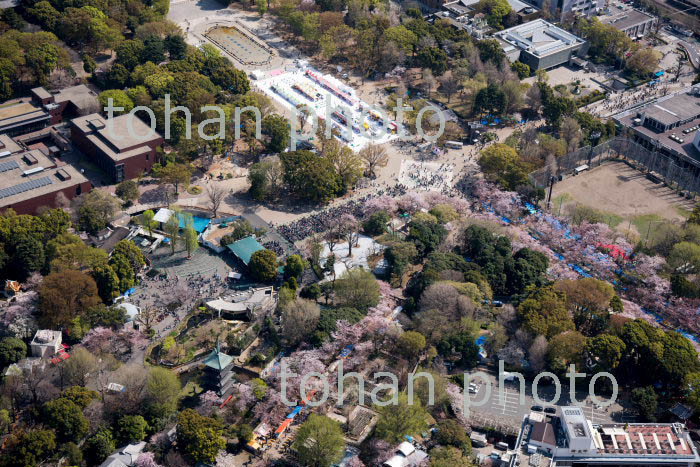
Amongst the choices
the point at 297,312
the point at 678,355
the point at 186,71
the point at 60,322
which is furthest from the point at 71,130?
the point at 678,355

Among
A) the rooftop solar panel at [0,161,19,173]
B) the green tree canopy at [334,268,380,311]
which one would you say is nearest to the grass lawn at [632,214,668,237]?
the green tree canopy at [334,268,380,311]

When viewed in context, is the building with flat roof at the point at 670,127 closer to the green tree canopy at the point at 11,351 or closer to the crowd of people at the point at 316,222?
the crowd of people at the point at 316,222

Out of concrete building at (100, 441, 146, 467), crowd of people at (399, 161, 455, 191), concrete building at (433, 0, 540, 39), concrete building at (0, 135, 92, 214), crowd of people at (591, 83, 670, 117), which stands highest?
concrete building at (433, 0, 540, 39)

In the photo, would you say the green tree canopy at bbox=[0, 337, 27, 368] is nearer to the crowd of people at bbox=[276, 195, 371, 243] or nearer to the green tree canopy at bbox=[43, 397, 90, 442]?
the green tree canopy at bbox=[43, 397, 90, 442]

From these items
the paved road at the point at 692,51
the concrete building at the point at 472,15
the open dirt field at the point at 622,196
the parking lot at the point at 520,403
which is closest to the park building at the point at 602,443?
the parking lot at the point at 520,403

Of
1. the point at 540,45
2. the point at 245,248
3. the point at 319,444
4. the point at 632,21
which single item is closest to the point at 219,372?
the point at 319,444

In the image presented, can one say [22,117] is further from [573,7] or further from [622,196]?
[573,7]

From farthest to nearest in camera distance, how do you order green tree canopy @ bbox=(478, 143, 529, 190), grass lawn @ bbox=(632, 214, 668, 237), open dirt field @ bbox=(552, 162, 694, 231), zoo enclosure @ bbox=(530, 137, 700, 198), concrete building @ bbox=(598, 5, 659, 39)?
concrete building @ bbox=(598, 5, 659, 39) → zoo enclosure @ bbox=(530, 137, 700, 198) → green tree canopy @ bbox=(478, 143, 529, 190) → open dirt field @ bbox=(552, 162, 694, 231) → grass lawn @ bbox=(632, 214, 668, 237)
